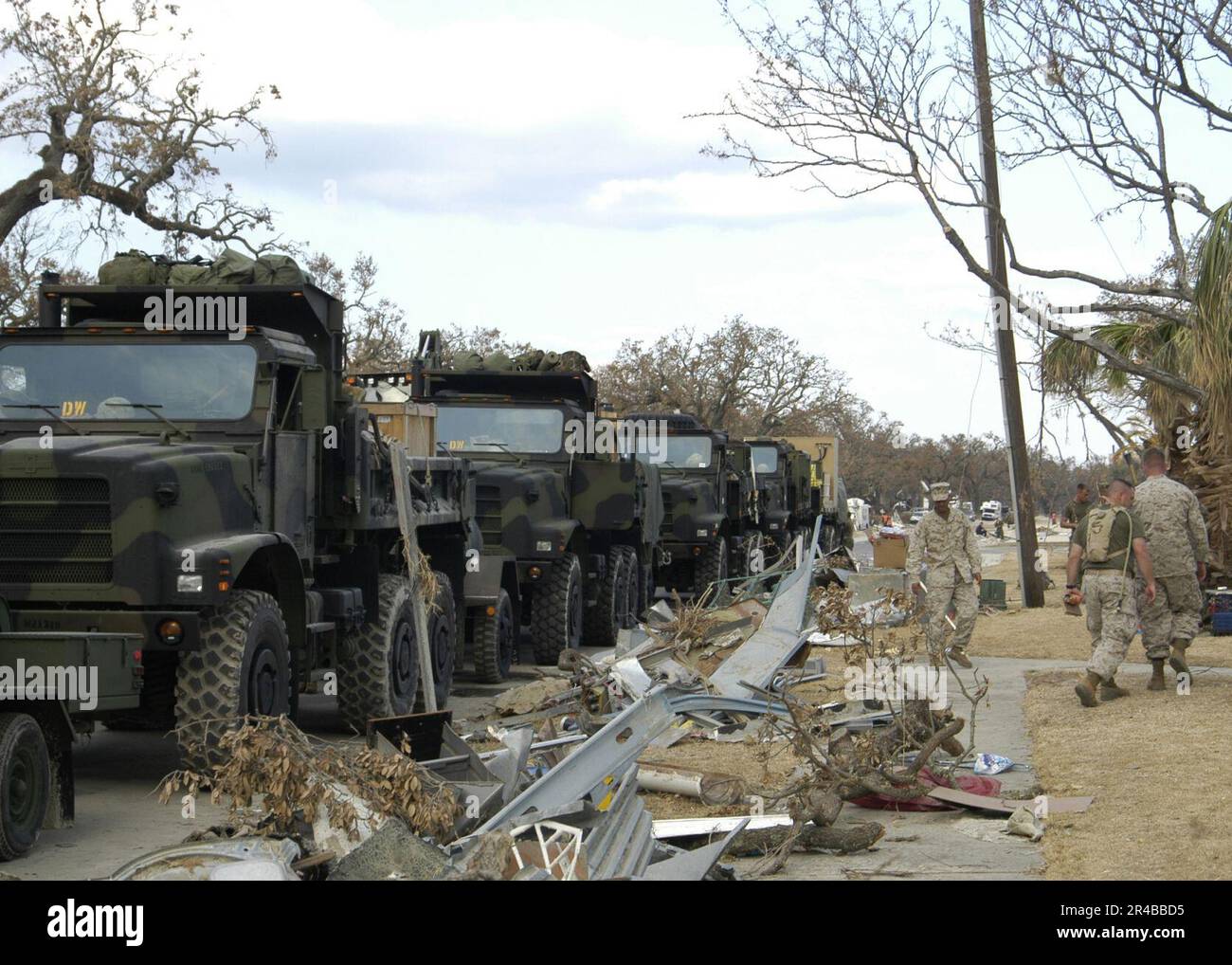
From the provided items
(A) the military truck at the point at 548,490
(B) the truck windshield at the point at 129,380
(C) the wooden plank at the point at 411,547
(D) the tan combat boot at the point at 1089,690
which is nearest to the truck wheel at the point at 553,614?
(A) the military truck at the point at 548,490

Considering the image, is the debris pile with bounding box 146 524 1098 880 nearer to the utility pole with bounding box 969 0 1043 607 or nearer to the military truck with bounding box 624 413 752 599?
the utility pole with bounding box 969 0 1043 607

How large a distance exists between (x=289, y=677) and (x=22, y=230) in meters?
20.6

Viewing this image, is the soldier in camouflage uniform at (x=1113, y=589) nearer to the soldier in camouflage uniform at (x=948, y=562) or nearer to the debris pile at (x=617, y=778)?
the debris pile at (x=617, y=778)

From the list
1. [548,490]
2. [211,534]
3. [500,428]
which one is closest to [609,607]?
[548,490]

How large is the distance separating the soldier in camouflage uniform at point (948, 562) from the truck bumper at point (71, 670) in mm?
7929

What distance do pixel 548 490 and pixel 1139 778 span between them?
7899mm

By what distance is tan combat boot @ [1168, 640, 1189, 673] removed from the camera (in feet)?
38.4

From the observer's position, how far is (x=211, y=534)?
8.59 m

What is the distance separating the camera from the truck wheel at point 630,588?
693 inches

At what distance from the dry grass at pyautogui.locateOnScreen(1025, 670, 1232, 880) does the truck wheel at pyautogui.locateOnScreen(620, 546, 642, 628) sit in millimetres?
5899

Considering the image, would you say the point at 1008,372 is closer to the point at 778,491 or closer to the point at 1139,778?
the point at 778,491

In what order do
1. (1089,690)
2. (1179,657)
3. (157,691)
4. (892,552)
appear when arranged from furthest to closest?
(892,552) < (1179,657) < (1089,690) < (157,691)
